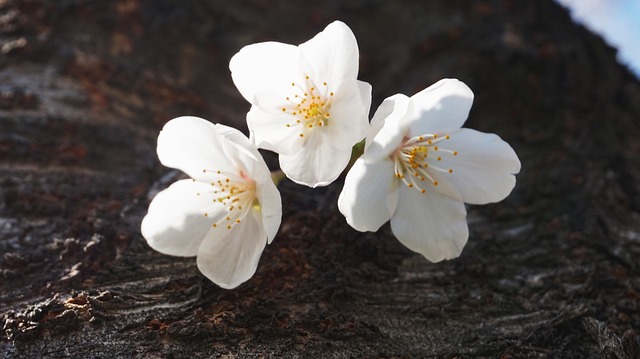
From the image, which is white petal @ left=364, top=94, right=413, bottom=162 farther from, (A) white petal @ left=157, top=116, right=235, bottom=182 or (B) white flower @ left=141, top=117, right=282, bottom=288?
(A) white petal @ left=157, top=116, right=235, bottom=182

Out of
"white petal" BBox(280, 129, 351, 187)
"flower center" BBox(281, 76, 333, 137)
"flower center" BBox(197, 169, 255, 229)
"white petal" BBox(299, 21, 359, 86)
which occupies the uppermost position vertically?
"white petal" BBox(299, 21, 359, 86)

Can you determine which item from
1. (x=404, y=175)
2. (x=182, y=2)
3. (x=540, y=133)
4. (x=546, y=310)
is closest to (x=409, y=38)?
(x=540, y=133)

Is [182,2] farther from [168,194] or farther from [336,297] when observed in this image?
[336,297]

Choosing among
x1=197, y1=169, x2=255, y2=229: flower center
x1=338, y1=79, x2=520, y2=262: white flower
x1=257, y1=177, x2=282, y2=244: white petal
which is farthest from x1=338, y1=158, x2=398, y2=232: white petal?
x1=197, y1=169, x2=255, y2=229: flower center

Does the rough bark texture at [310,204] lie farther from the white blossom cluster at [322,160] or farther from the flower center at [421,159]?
A: the flower center at [421,159]

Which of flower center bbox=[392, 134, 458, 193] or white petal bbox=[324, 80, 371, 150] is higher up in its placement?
white petal bbox=[324, 80, 371, 150]

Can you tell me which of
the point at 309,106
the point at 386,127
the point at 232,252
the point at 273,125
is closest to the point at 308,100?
the point at 309,106

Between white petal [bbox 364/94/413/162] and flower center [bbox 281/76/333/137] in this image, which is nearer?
white petal [bbox 364/94/413/162]

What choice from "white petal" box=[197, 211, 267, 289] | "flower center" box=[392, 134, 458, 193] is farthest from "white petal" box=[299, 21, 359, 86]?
"white petal" box=[197, 211, 267, 289]
